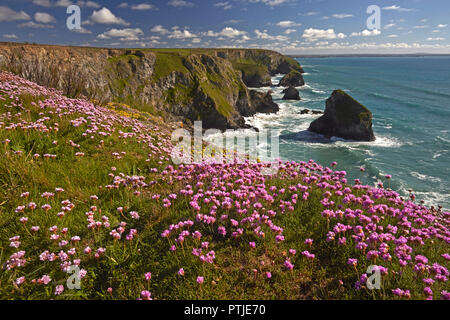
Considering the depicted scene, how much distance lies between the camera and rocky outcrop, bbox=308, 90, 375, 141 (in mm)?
54375

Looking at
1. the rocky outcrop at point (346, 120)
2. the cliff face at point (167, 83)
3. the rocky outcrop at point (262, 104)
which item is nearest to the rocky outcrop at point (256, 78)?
the rocky outcrop at point (262, 104)

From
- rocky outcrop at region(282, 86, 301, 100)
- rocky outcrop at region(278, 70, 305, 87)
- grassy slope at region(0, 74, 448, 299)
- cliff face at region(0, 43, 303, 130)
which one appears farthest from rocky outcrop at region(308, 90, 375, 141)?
rocky outcrop at region(278, 70, 305, 87)

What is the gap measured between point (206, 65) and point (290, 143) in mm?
50349

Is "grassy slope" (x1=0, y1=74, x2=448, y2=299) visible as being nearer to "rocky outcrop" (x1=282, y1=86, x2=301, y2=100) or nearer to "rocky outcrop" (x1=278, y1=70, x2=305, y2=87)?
"rocky outcrop" (x1=282, y1=86, x2=301, y2=100)

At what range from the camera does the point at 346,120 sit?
5628 centimetres

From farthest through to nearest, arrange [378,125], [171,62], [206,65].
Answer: [206,65]
[171,62]
[378,125]

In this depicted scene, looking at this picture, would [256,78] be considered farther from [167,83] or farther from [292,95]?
[167,83]

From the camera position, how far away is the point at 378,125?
6631 cm

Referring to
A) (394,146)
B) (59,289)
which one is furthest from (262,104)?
(59,289)

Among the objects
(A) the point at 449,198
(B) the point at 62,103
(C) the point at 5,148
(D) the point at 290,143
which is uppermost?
(B) the point at 62,103

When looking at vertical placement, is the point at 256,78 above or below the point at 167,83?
above
